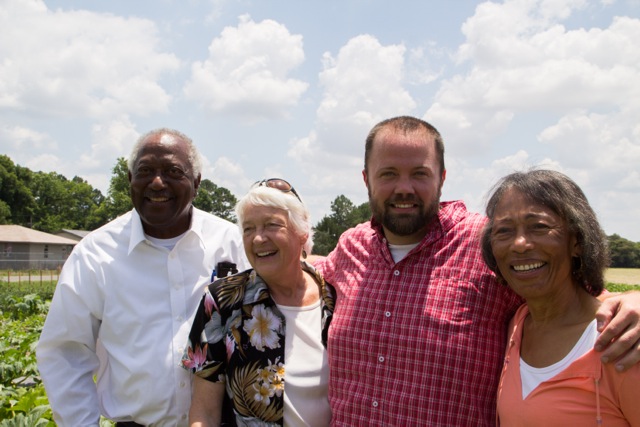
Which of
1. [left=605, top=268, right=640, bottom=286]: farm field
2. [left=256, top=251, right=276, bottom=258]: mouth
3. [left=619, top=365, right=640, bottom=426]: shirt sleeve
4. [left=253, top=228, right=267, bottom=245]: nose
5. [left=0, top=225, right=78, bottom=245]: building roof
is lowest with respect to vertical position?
[left=619, top=365, right=640, bottom=426]: shirt sleeve

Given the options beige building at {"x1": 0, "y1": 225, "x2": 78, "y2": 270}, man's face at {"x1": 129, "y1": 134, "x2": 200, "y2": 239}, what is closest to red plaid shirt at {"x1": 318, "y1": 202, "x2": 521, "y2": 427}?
man's face at {"x1": 129, "y1": 134, "x2": 200, "y2": 239}

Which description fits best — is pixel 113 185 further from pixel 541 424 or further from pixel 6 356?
pixel 541 424

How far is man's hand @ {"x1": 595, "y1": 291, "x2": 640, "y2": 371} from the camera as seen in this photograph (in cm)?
223

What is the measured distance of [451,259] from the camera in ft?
10.7

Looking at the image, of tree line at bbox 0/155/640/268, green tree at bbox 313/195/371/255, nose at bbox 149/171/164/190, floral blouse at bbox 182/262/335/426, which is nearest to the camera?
floral blouse at bbox 182/262/335/426

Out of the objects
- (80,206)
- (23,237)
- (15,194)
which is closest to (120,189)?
(23,237)

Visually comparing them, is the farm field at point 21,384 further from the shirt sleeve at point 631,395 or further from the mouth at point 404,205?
the mouth at point 404,205

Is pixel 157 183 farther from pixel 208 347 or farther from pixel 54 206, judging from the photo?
pixel 54 206

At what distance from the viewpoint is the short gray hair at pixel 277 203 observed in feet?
10.9

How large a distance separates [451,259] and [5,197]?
254ft

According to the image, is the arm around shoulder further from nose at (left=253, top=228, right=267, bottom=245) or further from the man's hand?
the man's hand

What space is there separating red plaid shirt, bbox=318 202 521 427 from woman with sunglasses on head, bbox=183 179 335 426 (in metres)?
0.14

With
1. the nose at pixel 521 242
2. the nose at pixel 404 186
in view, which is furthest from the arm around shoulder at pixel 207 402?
the nose at pixel 521 242

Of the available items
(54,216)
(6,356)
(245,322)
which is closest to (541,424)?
(245,322)
